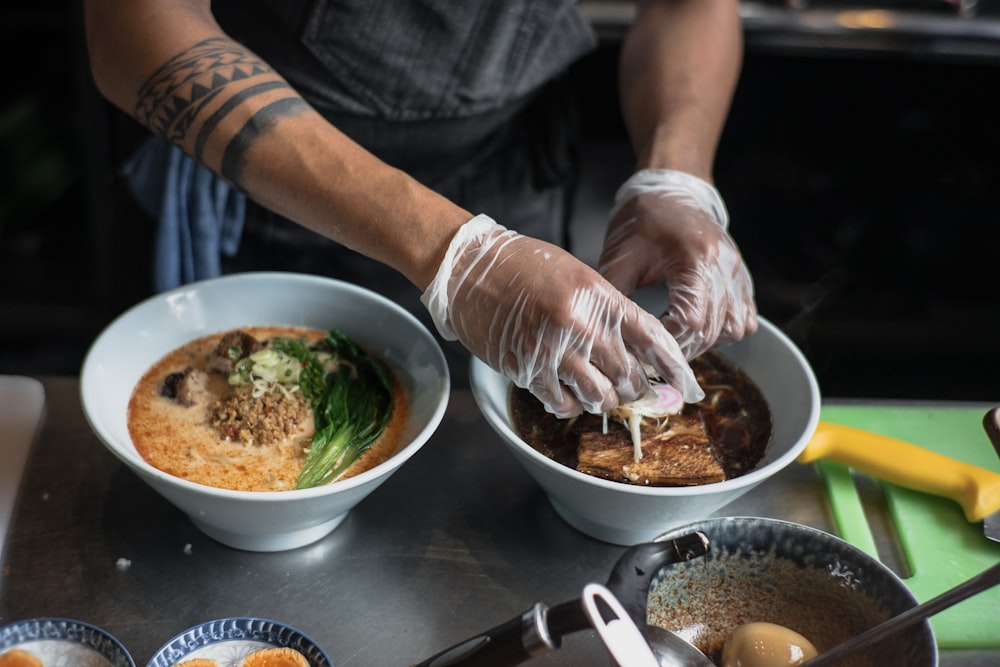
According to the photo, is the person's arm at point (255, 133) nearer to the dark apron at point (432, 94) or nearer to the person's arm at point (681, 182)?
the dark apron at point (432, 94)

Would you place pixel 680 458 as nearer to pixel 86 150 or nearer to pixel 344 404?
pixel 344 404

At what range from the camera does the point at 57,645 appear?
1.00 meters

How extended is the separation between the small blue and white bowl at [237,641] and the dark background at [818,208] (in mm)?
1933

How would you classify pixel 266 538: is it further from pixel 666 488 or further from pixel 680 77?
pixel 680 77

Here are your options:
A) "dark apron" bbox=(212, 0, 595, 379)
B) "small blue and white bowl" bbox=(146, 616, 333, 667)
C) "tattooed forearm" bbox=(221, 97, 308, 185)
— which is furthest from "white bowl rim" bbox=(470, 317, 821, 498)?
"dark apron" bbox=(212, 0, 595, 379)

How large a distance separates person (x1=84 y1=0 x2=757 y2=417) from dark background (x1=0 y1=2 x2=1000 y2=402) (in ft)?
2.90

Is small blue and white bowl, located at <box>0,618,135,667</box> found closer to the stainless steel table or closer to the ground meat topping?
the stainless steel table

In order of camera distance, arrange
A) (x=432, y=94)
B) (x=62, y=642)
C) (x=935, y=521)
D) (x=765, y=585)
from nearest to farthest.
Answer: (x=62, y=642), (x=765, y=585), (x=935, y=521), (x=432, y=94)

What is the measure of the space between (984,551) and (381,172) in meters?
1.02

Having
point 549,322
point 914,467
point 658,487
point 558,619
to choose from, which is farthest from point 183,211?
point 914,467

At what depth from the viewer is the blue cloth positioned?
1.73 metres

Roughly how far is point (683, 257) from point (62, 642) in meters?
0.98

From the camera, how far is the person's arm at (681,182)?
53.4 inches

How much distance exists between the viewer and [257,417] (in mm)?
1245
